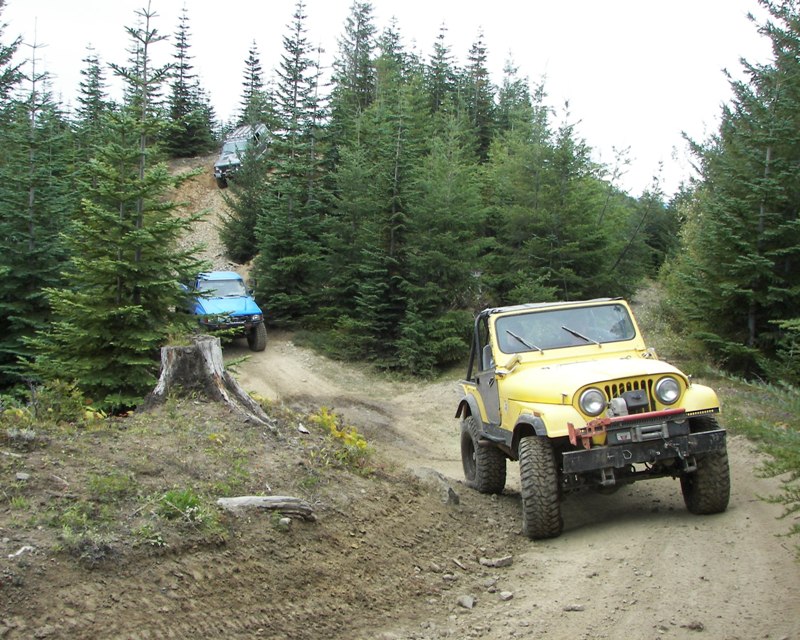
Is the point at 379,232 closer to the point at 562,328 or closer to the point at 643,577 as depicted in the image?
the point at 562,328

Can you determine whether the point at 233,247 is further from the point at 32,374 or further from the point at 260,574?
the point at 260,574

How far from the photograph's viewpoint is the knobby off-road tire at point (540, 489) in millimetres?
6566

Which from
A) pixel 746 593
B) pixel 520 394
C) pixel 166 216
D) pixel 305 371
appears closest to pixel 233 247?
pixel 305 371

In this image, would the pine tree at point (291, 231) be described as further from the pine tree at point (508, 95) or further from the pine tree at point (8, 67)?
the pine tree at point (508, 95)

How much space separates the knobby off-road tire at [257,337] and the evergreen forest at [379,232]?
7.17 ft

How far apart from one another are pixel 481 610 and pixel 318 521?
1.42 metres

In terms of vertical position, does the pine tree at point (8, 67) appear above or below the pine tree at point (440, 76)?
below

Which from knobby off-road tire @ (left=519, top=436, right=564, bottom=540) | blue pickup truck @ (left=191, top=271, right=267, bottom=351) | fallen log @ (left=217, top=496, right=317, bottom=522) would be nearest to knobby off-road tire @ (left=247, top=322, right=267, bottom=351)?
blue pickup truck @ (left=191, top=271, right=267, bottom=351)

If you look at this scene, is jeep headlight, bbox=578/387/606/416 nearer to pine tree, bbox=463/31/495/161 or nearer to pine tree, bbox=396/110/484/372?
pine tree, bbox=396/110/484/372

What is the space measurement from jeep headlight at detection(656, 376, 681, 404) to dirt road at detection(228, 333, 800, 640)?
1.17 m

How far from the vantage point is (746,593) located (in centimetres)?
516

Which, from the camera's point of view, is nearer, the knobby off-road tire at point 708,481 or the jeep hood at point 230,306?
the knobby off-road tire at point 708,481

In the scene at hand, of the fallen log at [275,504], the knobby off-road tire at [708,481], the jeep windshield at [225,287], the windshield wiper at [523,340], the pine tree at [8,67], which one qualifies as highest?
the pine tree at [8,67]

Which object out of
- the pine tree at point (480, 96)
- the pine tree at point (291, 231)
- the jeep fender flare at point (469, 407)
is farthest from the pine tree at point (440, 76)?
the jeep fender flare at point (469, 407)
